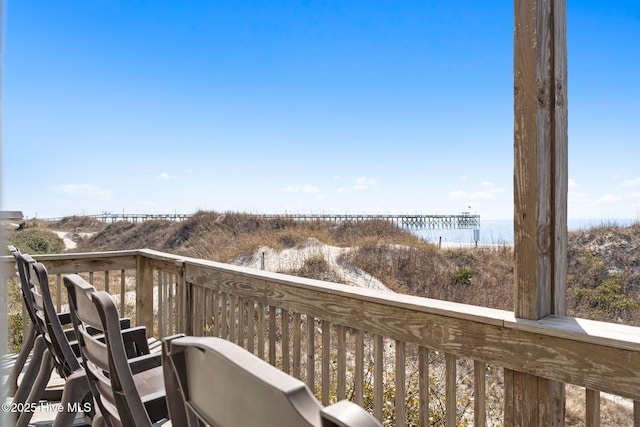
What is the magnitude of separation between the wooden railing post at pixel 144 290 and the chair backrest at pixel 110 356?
2.48m

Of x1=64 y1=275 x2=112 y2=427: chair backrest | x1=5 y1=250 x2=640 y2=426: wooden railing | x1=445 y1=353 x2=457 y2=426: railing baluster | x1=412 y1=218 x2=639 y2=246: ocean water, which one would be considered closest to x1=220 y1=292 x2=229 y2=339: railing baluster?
x1=5 y1=250 x2=640 y2=426: wooden railing

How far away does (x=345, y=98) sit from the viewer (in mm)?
12500

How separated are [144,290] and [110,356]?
286cm

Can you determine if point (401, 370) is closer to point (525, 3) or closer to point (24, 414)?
point (525, 3)

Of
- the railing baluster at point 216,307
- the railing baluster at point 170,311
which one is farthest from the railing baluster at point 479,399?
the railing baluster at point 170,311

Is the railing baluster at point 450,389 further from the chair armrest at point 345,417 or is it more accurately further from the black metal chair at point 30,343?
the black metal chair at point 30,343

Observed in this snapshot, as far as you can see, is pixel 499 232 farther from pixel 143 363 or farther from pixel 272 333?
pixel 143 363

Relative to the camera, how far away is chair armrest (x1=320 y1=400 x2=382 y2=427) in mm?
350

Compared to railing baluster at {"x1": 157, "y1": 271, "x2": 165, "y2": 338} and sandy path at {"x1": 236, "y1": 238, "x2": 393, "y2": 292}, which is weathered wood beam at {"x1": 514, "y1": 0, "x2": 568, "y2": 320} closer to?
railing baluster at {"x1": 157, "y1": 271, "x2": 165, "y2": 338}

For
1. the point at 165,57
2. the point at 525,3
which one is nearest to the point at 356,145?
the point at 165,57

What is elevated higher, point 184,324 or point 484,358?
point 484,358

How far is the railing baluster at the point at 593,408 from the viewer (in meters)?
1.06

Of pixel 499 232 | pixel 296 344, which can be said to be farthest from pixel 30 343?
pixel 499 232

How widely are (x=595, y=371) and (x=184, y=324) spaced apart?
265 centimetres
